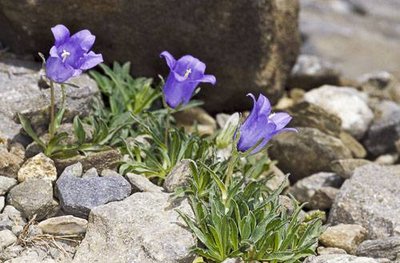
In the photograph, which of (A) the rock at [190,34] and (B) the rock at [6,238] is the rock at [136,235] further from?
(A) the rock at [190,34]

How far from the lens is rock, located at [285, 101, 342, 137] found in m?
6.89

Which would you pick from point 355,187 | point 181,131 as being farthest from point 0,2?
point 355,187

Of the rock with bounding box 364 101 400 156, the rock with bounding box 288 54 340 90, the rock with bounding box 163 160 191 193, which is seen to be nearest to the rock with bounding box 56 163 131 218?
the rock with bounding box 163 160 191 193

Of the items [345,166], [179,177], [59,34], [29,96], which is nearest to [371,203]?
[345,166]

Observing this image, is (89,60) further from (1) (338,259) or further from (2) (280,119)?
(1) (338,259)

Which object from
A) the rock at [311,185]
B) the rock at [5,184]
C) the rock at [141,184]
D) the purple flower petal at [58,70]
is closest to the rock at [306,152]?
the rock at [311,185]

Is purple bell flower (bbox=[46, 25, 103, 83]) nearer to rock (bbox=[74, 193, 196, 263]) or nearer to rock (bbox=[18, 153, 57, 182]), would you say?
rock (bbox=[18, 153, 57, 182])

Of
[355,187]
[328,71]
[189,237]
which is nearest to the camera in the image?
[189,237]

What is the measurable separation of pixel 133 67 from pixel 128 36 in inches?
13.5

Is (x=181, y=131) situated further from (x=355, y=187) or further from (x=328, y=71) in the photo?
(x=328, y=71)

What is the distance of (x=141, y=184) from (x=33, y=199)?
2.54ft

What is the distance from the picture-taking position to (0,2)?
630 centimetres

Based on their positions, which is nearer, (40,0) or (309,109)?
(40,0)

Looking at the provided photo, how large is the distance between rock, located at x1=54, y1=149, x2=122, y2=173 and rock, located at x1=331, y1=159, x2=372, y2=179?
1.89 m
